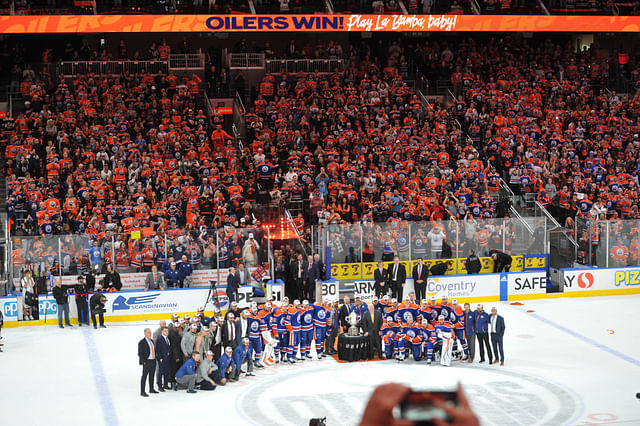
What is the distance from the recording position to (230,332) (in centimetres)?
1662

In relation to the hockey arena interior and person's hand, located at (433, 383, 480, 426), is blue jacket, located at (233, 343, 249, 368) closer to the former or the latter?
the hockey arena interior

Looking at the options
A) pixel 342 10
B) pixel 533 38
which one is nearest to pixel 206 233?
pixel 342 10

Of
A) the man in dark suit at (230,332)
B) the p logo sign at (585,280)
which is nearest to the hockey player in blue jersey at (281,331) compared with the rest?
the man in dark suit at (230,332)

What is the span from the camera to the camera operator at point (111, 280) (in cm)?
2152

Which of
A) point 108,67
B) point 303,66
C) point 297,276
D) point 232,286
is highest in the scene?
point 303,66

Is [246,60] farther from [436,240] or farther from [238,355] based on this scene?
[238,355]

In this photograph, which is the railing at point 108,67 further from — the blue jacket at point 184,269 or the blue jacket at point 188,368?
the blue jacket at point 188,368

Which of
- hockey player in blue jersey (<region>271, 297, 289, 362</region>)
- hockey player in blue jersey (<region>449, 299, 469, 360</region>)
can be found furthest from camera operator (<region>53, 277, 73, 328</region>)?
hockey player in blue jersey (<region>449, 299, 469, 360</region>)

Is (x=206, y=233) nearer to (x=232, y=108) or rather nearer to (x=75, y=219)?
(x=75, y=219)

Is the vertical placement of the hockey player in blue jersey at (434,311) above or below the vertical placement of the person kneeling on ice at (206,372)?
above

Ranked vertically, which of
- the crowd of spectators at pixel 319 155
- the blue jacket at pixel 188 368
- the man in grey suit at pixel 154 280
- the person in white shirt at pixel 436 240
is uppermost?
the crowd of spectators at pixel 319 155

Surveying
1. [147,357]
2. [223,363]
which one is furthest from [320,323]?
[147,357]

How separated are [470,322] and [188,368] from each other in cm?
576

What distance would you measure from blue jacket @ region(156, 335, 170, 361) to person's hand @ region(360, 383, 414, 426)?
12.8 meters
